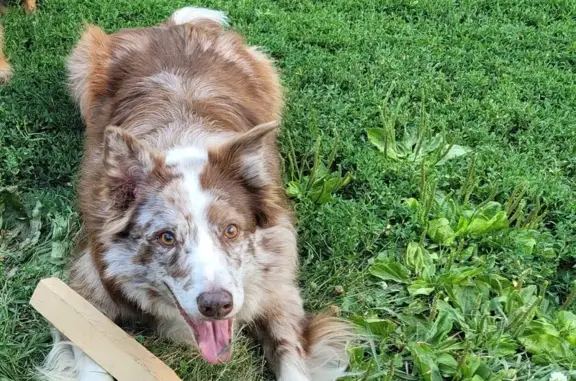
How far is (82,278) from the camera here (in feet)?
10.9

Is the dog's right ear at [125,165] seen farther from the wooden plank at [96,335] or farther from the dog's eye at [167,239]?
the wooden plank at [96,335]

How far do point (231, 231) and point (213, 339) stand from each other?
1.63 ft

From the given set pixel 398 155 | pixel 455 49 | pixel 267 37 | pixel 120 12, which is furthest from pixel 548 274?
pixel 120 12

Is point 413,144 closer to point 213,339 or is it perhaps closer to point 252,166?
point 252,166

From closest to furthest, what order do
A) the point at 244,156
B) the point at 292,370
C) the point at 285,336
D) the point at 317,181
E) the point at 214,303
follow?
the point at 214,303
the point at 244,156
the point at 292,370
the point at 285,336
the point at 317,181

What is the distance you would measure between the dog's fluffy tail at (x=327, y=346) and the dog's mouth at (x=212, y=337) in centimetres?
53

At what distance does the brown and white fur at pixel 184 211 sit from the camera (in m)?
2.78

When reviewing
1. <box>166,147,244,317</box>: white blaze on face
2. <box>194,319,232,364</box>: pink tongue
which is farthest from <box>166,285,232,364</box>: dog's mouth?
<box>166,147,244,317</box>: white blaze on face

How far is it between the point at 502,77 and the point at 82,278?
360cm

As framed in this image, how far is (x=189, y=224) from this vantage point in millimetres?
2756

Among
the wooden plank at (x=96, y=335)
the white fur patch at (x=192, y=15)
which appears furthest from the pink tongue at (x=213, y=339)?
the white fur patch at (x=192, y=15)

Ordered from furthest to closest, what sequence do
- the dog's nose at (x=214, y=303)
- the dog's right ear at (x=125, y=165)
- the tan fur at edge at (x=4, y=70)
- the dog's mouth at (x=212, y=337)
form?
the tan fur at edge at (x=4, y=70)
the dog's mouth at (x=212, y=337)
the dog's right ear at (x=125, y=165)
the dog's nose at (x=214, y=303)

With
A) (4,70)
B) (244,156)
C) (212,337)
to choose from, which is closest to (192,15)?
(4,70)

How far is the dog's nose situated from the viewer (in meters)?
2.59
